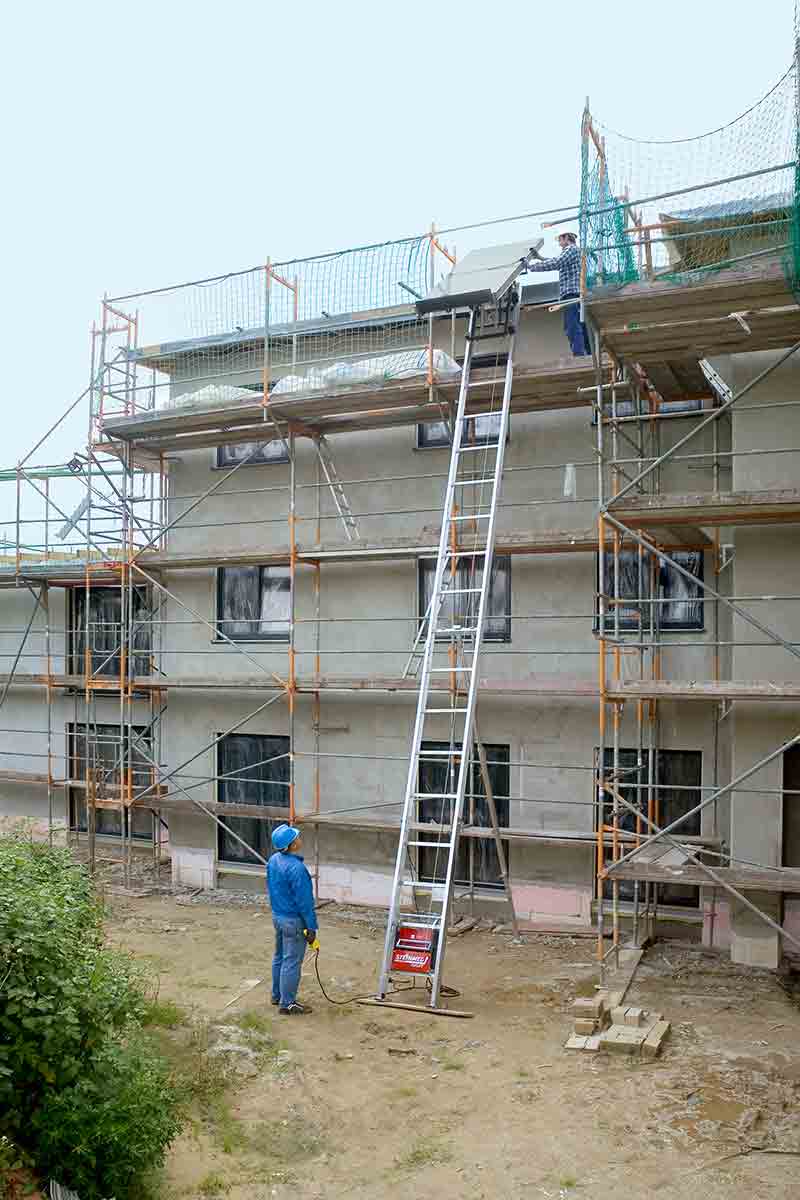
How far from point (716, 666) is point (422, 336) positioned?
551 centimetres

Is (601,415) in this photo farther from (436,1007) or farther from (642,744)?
(436,1007)

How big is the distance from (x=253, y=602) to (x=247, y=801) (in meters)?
2.73

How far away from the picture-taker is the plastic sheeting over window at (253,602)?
548 inches

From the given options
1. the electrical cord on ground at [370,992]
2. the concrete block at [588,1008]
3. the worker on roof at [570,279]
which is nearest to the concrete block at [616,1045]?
the concrete block at [588,1008]

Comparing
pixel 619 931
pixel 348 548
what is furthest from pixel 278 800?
pixel 619 931

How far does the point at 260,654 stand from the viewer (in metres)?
13.8

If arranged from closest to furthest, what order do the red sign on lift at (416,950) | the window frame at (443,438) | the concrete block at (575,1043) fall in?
the concrete block at (575,1043) < the red sign on lift at (416,950) < the window frame at (443,438)

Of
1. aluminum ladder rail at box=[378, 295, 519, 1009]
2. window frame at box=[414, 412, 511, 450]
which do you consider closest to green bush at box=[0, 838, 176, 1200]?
aluminum ladder rail at box=[378, 295, 519, 1009]

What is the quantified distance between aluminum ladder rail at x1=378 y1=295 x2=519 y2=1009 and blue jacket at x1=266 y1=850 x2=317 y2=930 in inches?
29.5

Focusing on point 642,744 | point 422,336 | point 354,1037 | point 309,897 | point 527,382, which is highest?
point 422,336

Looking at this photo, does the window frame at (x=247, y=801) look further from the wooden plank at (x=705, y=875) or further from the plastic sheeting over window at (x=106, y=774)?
the wooden plank at (x=705, y=875)

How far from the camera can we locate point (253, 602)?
557 inches

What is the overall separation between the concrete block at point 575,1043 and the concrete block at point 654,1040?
0.47 metres

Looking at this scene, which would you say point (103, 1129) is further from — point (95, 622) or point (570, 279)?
point (95, 622)
